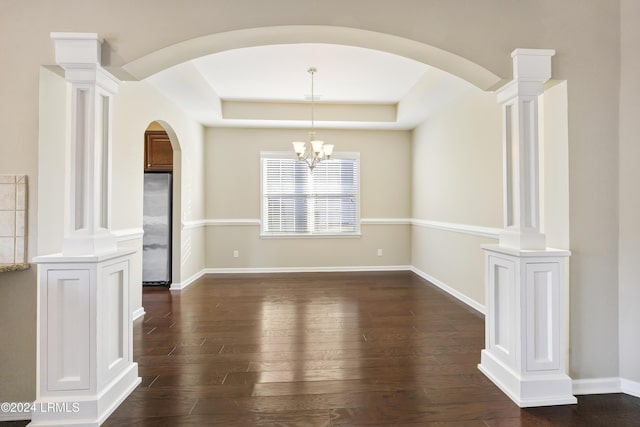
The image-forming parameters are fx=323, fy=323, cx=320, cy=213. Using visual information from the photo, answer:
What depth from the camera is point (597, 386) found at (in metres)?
2.08

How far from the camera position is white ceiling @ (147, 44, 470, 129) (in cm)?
352

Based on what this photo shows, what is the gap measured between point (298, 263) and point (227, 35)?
4.28 metres

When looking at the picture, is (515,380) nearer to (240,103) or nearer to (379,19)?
(379,19)

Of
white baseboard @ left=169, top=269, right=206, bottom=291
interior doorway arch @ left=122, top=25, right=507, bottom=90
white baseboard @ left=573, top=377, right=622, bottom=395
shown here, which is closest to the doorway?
white baseboard @ left=169, top=269, right=206, bottom=291

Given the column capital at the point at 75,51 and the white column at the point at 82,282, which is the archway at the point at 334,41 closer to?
the column capital at the point at 75,51

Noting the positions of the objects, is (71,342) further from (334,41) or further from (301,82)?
(301,82)

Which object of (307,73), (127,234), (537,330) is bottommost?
(537,330)

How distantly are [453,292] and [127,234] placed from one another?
3.97 meters

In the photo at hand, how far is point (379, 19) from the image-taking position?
2.05 m

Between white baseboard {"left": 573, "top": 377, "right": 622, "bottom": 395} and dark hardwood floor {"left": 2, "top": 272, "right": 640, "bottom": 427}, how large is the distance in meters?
0.05

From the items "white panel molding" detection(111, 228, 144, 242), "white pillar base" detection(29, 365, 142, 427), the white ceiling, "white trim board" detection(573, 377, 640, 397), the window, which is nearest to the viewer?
"white pillar base" detection(29, 365, 142, 427)

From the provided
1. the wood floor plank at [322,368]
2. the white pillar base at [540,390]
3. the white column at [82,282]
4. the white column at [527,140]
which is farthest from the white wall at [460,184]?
the white column at [82,282]

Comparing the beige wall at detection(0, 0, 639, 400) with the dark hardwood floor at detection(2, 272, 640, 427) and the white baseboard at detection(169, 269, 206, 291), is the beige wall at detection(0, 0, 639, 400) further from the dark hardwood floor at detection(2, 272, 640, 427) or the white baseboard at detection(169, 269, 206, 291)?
the white baseboard at detection(169, 269, 206, 291)

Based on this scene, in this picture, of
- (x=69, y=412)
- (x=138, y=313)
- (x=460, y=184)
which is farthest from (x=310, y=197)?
(x=69, y=412)
